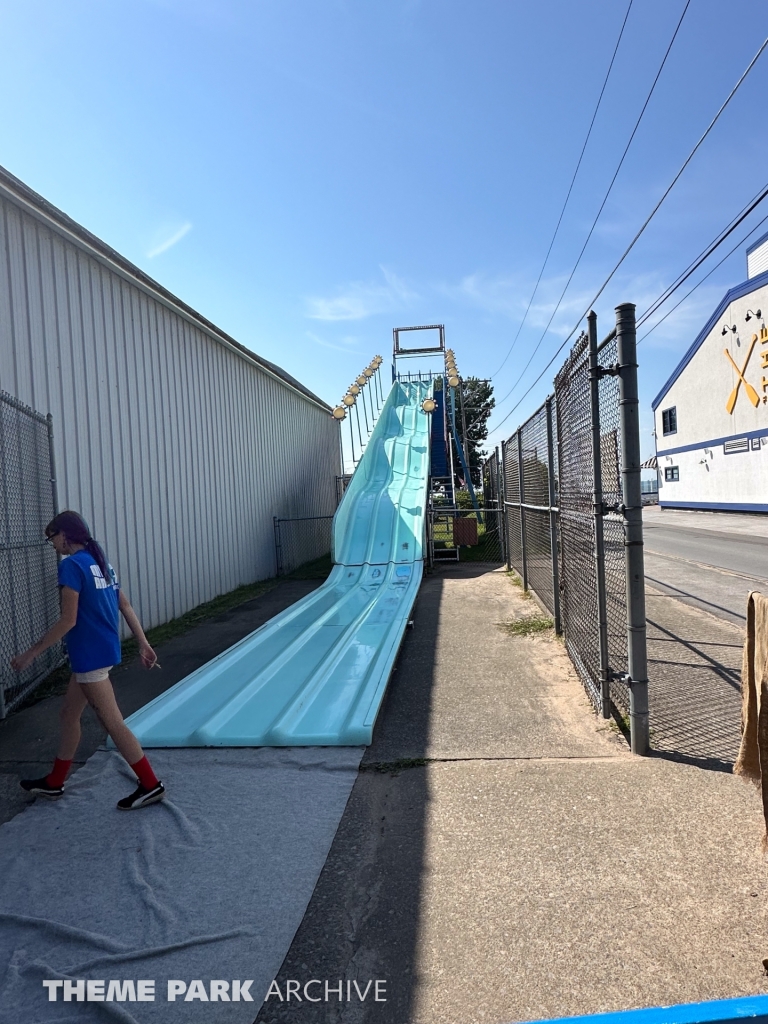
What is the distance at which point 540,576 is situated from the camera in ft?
30.3

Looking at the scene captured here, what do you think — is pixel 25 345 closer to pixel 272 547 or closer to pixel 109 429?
pixel 109 429

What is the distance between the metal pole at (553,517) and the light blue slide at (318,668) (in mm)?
1805

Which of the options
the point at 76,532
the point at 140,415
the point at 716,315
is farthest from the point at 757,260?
the point at 76,532

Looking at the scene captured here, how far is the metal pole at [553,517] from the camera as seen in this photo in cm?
688

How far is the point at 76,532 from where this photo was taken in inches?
152

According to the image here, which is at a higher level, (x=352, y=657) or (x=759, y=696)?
(x=759, y=696)

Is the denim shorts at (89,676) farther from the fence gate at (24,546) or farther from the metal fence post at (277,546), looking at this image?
the metal fence post at (277,546)

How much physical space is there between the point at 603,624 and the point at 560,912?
237 centimetres

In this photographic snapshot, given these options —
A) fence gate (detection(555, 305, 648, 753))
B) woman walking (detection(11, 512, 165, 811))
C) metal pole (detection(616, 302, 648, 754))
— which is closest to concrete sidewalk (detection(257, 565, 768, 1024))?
metal pole (detection(616, 302, 648, 754))

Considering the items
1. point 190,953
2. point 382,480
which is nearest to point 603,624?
point 190,953

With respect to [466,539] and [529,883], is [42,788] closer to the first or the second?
[529,883]

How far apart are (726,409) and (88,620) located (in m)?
33.6

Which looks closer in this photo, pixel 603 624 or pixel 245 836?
pixel 245 836

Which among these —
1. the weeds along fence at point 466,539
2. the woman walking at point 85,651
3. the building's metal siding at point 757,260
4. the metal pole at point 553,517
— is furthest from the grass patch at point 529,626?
the building's metal siding at point 757,260
